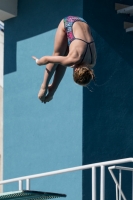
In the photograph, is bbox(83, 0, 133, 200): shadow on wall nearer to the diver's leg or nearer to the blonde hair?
the diver's leg

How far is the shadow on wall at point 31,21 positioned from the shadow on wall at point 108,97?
1.47 ft

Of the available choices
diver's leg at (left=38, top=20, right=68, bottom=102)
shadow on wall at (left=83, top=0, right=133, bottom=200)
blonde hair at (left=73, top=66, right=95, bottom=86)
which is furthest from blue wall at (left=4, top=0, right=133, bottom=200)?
blonde hair at (left=73, top=66, right=95, bottom=86)

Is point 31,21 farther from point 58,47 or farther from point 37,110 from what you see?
point 58,47

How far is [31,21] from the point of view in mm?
10211

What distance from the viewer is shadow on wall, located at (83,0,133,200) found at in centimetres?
A: 926

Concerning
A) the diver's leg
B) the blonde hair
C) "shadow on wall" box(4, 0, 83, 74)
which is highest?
"shadow on wall" box(4, 0, 83, 74)

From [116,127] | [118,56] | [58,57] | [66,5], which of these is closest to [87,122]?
[116,127]

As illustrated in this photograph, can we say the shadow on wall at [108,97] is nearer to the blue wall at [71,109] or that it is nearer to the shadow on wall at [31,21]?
the blue wall at [71,109]

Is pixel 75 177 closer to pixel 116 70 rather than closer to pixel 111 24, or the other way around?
pixel 116 70

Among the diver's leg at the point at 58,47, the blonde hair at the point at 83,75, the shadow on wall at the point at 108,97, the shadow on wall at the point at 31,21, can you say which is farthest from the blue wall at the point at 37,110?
the blonde hair at the point at 83,75

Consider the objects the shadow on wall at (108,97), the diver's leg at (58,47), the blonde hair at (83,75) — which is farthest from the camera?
the shadow on wall at (108,97)

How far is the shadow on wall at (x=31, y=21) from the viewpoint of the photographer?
31.9 ft

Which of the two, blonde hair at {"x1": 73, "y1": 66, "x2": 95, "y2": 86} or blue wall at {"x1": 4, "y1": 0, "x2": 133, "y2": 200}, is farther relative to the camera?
blue wall at {"x1": 4, "y1": 0, "x2": 133, "y2": 200}

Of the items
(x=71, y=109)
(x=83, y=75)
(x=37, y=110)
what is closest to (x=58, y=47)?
(x=83, y=75)
